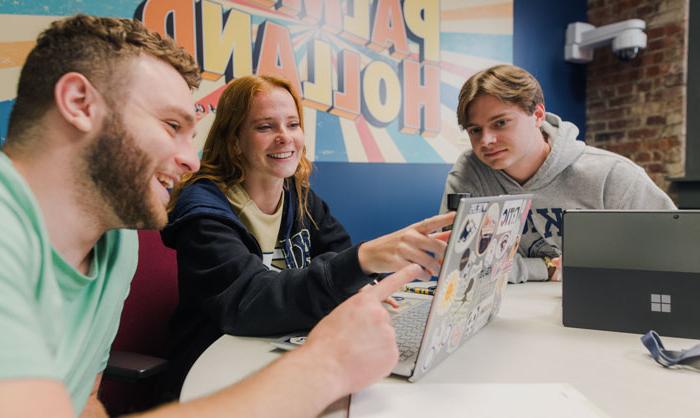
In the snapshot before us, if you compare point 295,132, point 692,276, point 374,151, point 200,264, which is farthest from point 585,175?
point 200,264

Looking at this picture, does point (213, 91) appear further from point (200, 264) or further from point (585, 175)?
point (585, 175)

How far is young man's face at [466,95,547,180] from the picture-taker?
6.18 feet

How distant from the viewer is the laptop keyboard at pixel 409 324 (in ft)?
3.02

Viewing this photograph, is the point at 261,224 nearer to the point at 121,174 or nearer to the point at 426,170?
the point at 121,174

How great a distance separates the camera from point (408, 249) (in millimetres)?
992

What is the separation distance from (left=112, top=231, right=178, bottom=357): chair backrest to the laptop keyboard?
2.27ft

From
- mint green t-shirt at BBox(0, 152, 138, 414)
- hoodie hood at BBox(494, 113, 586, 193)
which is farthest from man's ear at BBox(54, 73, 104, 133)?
hoodie hood at BBox(494, 113, 586, 193)

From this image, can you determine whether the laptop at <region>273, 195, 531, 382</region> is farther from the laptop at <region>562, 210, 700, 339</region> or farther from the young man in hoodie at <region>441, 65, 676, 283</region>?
the young man in hoodie at <region>441, 65, 676, 283</region>

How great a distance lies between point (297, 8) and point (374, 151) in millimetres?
905

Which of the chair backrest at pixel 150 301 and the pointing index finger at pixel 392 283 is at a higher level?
the pointing index finger at pixel 392 283

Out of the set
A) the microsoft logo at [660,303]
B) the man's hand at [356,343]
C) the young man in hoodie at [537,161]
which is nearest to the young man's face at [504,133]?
the young man in hoodie at [537,161]

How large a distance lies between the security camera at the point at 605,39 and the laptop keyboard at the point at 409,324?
10.1ft

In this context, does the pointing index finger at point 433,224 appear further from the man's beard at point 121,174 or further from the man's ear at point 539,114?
the man's ear at point 539,114

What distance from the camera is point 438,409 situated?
701 millimetres
